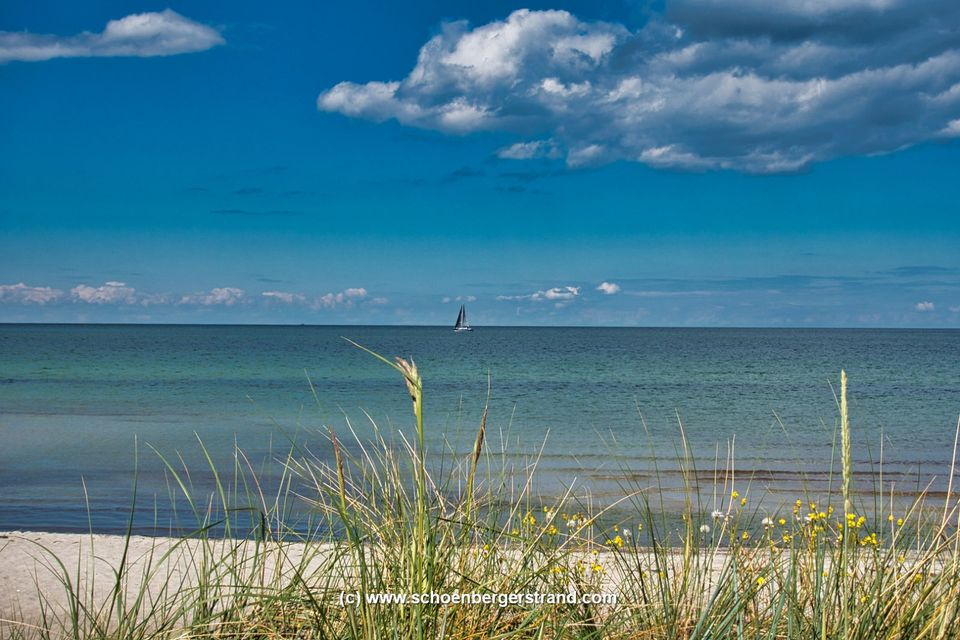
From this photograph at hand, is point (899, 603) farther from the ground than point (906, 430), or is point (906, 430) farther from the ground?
point (899, 603)

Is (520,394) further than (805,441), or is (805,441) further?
(520,394)

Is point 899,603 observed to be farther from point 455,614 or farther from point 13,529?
point 13,529

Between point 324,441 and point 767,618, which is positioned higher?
point 767,618

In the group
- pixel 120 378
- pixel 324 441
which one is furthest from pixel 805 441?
pixel 120 378

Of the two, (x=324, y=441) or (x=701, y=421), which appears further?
(x=701, y=421)

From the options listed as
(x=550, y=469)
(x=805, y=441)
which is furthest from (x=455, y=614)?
(x=805, y=441)

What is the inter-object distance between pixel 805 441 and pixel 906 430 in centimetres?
410

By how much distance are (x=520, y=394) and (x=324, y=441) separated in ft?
52.5

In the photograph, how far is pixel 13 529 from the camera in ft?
32.4

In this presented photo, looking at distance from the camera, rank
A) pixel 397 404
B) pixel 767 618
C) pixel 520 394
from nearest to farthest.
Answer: pixel 767 618, pixel 397 404, pixel 520 394

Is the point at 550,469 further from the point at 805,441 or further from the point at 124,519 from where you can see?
the point at 805,441

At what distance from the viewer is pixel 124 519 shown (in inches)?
408

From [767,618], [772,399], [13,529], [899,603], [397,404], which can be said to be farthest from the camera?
[772,399]

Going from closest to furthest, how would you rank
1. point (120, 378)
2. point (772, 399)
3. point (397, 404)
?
point (397, 404) → point (772, 399) → point (120, 378)
